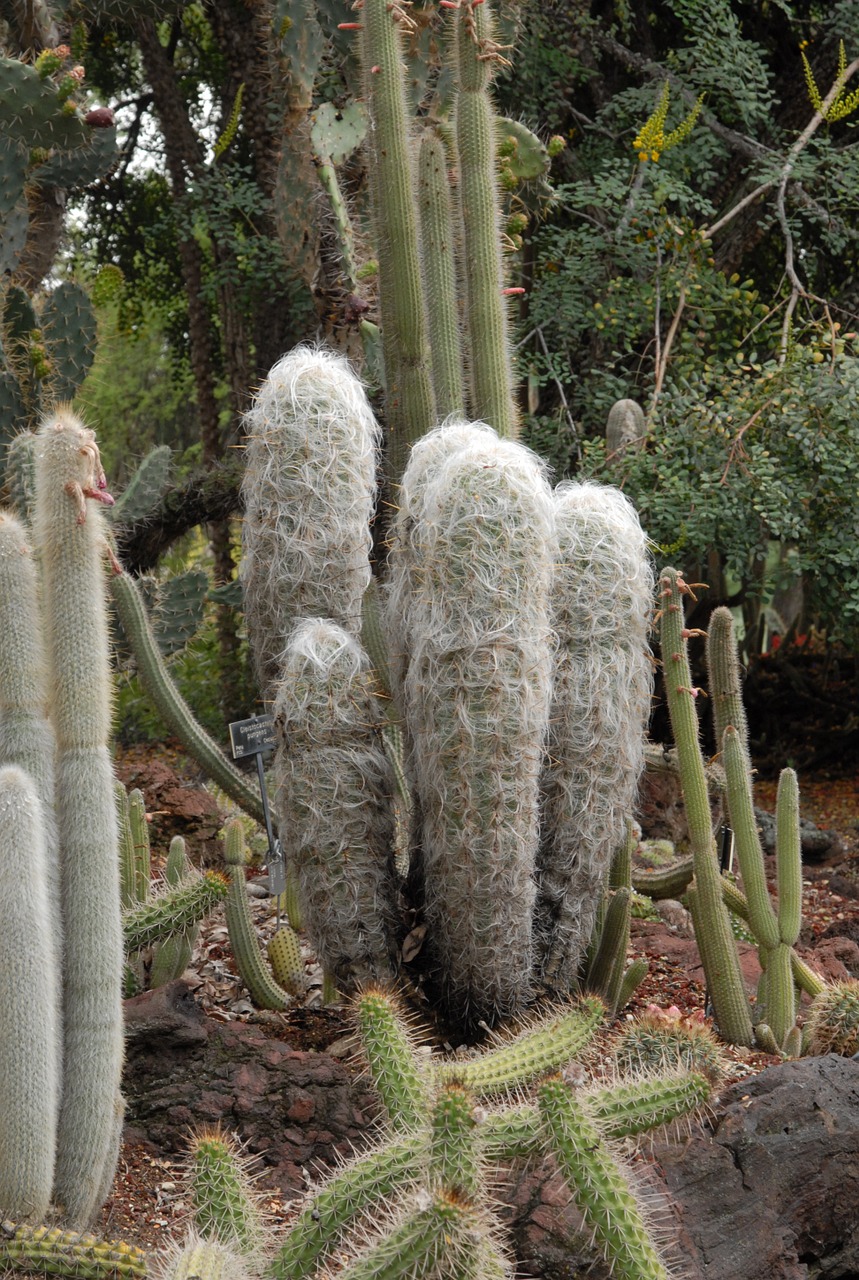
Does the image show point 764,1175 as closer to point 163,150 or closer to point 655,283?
point 655,283

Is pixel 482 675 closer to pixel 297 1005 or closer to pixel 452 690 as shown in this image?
pixel 452 690

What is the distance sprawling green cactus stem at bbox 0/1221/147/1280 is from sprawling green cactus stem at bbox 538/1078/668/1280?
2.49 feet

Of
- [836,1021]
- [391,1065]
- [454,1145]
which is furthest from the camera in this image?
[836,1021]

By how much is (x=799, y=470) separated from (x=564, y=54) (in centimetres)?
377

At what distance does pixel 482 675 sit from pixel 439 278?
171cm

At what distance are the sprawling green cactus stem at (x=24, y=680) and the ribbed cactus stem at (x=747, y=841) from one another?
1.92 metres

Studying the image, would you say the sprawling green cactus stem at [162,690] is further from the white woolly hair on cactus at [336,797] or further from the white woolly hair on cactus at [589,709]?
the white woolly hair on cactus at [589,709]

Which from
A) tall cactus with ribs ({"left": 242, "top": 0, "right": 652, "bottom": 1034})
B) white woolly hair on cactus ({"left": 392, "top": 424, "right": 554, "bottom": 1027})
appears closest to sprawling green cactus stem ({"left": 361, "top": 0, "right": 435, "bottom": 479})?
tall cactus with ribs ({"left": 242, "top": 0, "right": 652, "bottom": 1034})

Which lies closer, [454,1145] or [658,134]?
[454,1145]

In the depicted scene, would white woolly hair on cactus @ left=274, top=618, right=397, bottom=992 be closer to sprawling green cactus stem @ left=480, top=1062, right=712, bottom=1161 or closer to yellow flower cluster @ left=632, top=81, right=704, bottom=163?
sprawling green cactus stem @ left=480, top=1062, right=712, bottom=1161

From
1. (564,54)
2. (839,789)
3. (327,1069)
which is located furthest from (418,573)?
(564,54)

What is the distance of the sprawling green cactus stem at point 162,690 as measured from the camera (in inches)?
168

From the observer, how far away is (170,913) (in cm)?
334

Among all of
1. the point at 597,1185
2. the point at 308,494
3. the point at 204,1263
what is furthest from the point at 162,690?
the point at 597,1185
